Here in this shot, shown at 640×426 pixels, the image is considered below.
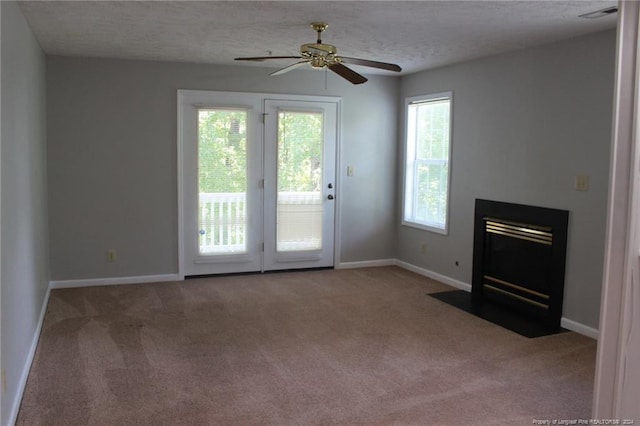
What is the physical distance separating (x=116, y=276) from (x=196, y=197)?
43.9 inches

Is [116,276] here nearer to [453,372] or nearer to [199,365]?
[199,365]

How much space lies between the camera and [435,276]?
6.06 meters

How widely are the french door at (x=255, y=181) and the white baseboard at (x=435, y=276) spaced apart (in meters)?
0.87

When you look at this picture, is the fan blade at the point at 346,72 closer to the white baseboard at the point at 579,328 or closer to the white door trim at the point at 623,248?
the white door trim at the point at 623,248

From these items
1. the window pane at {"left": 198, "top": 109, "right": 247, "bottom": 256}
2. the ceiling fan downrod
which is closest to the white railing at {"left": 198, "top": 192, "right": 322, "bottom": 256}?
the window pane at {"left": 198, "top": 109, "right": 247, "bottom": 256}

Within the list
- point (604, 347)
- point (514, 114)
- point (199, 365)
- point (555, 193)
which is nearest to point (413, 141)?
point (514, 114)

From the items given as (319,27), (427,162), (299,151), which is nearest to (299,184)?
(299,151)

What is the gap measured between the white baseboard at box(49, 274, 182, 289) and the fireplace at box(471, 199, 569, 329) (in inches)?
120

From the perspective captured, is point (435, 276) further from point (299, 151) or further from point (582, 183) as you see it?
point (582, 183)

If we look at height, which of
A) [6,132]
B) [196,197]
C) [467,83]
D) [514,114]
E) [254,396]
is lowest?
[254,396]

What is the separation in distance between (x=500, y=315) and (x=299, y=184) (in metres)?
2.58

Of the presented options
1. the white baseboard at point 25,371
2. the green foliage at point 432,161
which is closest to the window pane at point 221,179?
the white baseboard at point 25,371

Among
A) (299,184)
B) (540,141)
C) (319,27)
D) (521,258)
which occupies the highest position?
(319,27)

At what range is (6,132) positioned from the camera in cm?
291
